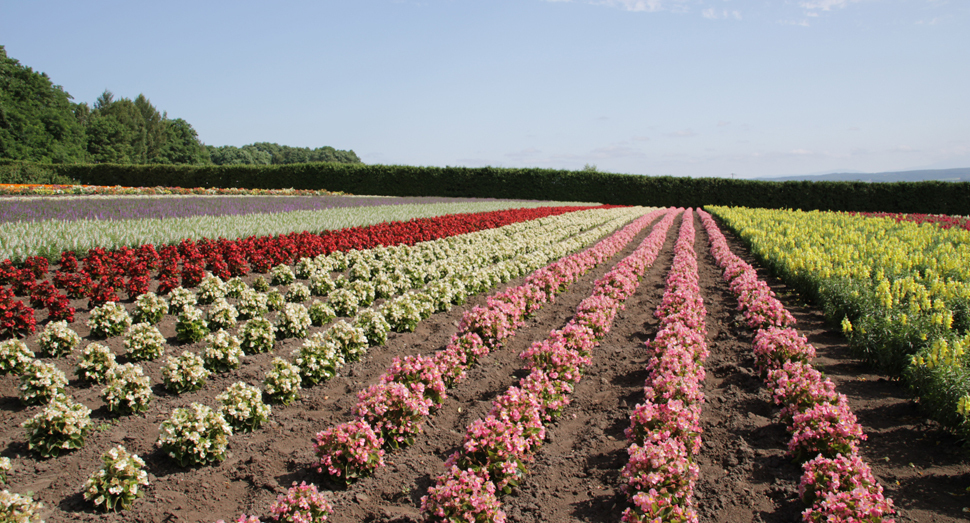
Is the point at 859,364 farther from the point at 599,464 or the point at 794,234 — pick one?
the point at 794,234

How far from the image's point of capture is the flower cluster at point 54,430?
169 inches

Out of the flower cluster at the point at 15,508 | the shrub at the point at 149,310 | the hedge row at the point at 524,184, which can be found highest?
the hedge row at the point at 524,184

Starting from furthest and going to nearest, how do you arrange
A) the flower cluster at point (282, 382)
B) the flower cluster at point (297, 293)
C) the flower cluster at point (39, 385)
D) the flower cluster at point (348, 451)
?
the flower cluster at point (297, 293), the flower cluster at point (282, 382), the flower cluster at point (39, 385), the flower cluster at point (348, 451)

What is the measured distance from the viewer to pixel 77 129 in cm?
6900

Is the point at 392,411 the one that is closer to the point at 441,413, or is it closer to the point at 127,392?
the point at 441,413

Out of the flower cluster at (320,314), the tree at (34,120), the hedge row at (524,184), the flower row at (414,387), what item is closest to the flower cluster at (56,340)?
the flower cluster at (320,314)

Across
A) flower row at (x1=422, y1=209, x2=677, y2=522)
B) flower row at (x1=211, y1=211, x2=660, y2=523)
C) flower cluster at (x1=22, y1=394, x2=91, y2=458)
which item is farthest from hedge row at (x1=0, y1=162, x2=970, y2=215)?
flower cluster at (x1=22, y1=394, x2=91, y2=458)

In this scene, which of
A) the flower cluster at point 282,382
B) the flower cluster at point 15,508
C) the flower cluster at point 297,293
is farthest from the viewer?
the flower cluster at point 297,293

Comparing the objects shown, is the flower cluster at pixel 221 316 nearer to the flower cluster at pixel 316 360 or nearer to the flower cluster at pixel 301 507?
the flower cluster at pixel 316 360

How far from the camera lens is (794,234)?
17750 mm

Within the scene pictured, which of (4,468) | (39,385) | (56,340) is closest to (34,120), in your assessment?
(56,340)

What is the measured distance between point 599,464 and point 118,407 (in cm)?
485

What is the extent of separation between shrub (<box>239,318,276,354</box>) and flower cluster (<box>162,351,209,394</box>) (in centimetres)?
110

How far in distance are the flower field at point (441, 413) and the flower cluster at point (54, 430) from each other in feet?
0.06
